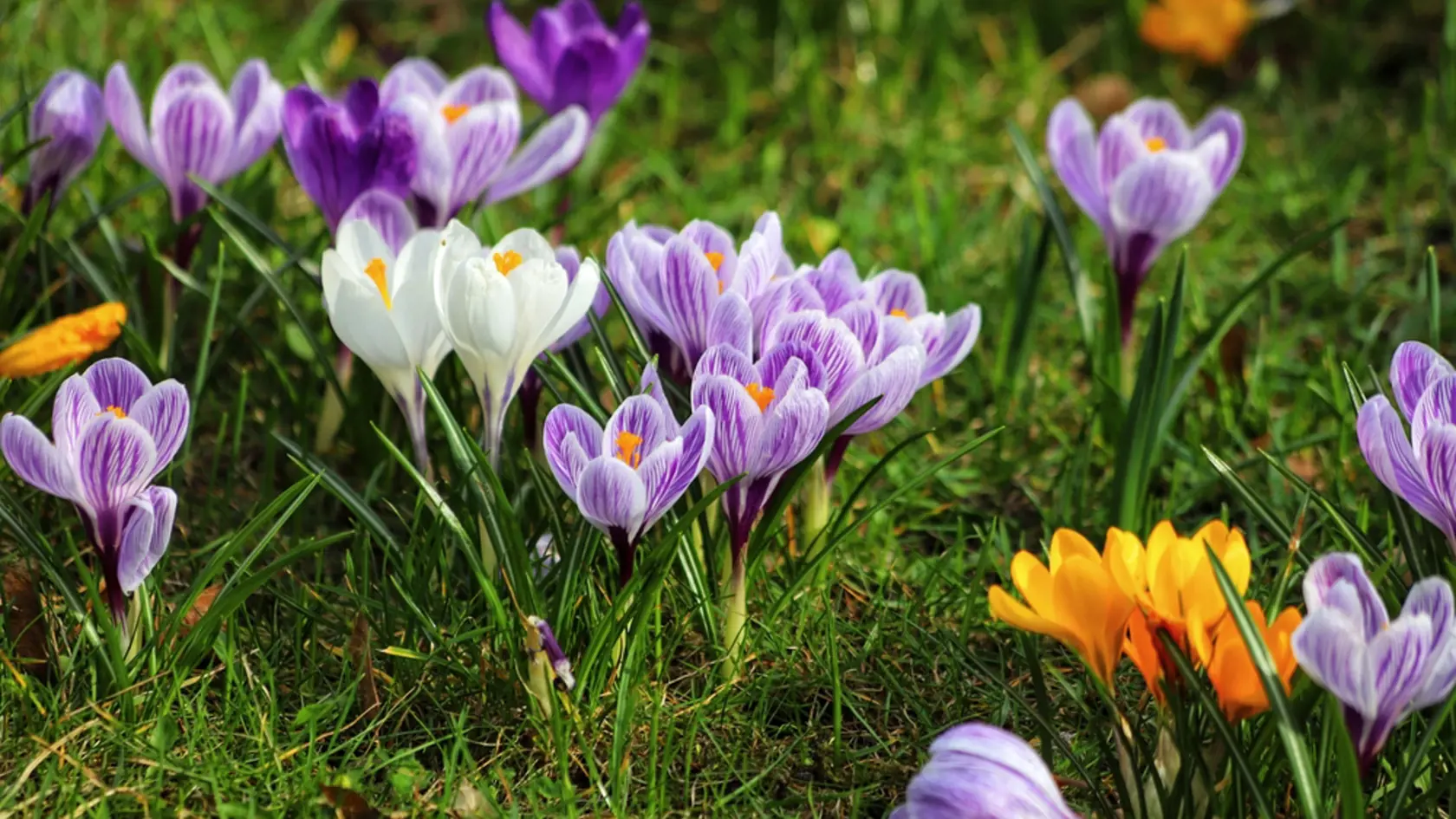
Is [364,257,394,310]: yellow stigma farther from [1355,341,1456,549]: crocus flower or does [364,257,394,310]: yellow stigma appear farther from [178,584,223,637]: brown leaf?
[1355,341,1456,549]: crocus flower

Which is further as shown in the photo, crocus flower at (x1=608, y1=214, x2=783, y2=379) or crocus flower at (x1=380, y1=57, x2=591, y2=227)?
crocus flower at (x1=380, y1=57, x2=591, y2=227)

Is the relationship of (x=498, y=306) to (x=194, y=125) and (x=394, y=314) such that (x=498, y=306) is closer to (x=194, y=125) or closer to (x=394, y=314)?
(x=394, y=314)

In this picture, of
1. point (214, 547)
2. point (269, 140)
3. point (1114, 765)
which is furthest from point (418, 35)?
point (1114, 765)

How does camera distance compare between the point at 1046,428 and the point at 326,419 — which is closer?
the point at 326,419

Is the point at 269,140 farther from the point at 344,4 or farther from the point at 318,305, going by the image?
the point at 344,4

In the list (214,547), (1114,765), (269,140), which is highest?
(269,140)

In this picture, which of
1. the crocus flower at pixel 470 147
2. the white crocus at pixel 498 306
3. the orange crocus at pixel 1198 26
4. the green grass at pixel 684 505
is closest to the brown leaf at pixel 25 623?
the green grass at pixel 684 505

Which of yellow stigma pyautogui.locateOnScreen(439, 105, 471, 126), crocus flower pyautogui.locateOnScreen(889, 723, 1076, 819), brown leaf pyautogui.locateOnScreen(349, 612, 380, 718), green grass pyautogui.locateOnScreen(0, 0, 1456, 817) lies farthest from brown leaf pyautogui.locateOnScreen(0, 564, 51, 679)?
crocus flower pyautogui.locateOnScreen(889, 723, 1076, 819)
